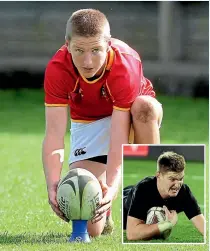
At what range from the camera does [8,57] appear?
16219 mm

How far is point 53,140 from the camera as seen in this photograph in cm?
523

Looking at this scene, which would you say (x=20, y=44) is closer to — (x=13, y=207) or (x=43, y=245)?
(x=13, y=207)

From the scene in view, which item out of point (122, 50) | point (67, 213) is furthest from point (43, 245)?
point (122, 50)

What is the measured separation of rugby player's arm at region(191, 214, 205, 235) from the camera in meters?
4.88

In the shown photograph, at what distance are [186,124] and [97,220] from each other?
683 cm

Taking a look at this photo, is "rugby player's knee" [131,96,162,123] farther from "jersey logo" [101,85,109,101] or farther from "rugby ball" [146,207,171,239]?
"rugby ball" [146,207,171,239]

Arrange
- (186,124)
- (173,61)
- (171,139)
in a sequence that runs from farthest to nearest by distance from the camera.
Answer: (173,61), (186,124), (171,139)

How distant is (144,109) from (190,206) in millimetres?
633

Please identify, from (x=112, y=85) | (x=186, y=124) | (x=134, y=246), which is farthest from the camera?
(x=186, y=124)

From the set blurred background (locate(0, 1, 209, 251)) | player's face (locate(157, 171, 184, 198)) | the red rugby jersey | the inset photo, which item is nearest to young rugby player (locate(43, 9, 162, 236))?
the red rugby jersey

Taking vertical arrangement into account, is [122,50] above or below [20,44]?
above

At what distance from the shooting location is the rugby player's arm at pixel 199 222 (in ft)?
16.0

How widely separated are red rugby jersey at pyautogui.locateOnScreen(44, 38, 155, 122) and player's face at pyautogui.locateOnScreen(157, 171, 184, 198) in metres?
0.58

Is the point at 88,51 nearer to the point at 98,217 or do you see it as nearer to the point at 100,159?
the point at 98,217
